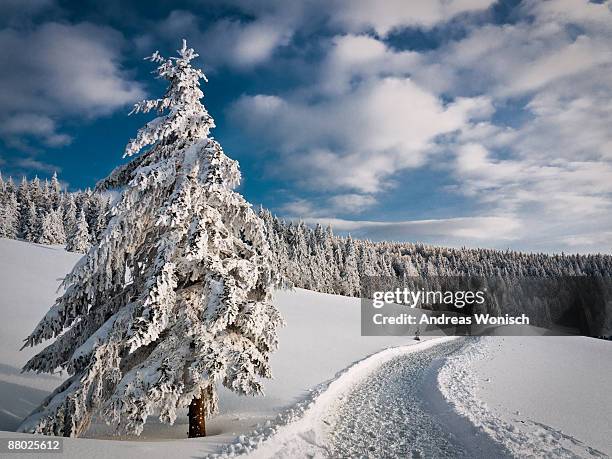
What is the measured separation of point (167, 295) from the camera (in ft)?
28.7

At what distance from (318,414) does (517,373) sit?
14102mm

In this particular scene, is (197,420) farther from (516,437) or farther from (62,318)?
(516,437)

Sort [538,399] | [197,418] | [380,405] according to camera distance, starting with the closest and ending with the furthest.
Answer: [197,418] < [380,405] < [538,399]

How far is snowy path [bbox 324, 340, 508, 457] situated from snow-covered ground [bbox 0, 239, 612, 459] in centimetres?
4

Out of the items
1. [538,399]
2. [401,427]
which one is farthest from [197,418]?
[538,399]

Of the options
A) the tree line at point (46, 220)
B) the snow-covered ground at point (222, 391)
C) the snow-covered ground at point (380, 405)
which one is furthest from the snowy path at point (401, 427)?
the tree line at point (46, 220)

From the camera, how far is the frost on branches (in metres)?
8.32

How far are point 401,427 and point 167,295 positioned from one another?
8089mm

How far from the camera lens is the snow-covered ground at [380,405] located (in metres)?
8.66

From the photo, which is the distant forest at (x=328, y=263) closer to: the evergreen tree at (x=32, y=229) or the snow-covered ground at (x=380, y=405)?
the evergreen tree at (x=32, y=229)

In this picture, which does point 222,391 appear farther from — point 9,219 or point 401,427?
point 9,219

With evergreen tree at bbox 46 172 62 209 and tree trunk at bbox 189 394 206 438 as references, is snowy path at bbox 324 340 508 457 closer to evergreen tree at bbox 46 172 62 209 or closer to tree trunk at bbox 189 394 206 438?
tree trunk at bbox 189 394 206 438

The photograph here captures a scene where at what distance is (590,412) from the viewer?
12.1m

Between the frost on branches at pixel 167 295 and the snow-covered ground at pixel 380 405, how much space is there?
3.91 feet
